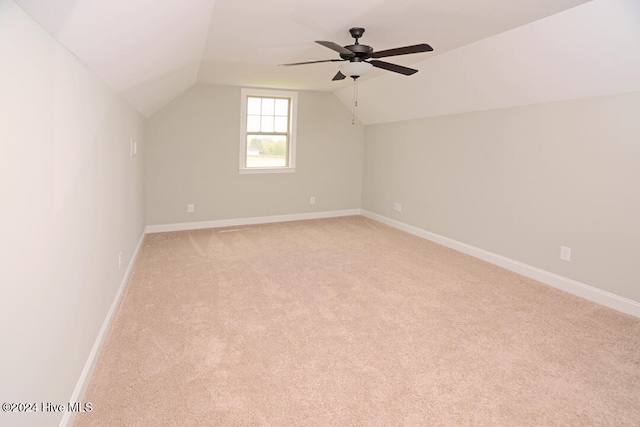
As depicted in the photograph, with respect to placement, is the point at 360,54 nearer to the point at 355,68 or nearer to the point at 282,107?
the point at 355,68

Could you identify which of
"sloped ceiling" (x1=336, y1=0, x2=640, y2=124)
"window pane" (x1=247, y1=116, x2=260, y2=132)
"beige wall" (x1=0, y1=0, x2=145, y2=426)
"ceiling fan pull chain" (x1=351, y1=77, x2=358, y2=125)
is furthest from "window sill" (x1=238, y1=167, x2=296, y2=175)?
"beige wall" (x1=0, y1=0, x2=145, y2=426)

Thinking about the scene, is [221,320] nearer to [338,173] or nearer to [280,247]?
[280,247]

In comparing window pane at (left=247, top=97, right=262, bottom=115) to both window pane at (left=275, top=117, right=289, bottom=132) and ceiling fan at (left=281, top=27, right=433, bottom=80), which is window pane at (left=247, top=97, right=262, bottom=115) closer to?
window pane at (left=275, top=117, right=289, bottom=132)

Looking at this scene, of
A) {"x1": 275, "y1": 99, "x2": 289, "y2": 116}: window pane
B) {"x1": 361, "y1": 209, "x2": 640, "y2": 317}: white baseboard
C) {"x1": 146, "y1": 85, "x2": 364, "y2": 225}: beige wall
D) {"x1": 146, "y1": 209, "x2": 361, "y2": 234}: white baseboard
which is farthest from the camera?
{"x1": 275, "y1": 99, "x2": 289, "y2": 116}: window pane

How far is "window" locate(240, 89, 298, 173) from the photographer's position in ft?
20.4

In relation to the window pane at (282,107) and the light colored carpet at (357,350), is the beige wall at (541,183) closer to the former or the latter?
the light colored carpet at (357,350)

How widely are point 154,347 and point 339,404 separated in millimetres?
1286

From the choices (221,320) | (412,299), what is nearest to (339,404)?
(221,320)

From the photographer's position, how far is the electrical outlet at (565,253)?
3738 mm

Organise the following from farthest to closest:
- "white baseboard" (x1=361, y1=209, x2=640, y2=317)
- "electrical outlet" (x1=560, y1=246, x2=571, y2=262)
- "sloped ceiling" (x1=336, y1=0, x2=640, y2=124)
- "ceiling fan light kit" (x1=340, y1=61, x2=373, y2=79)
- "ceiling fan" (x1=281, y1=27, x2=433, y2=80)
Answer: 1. "electrical outlet" (x1=560, y1=246, x2=571, y2=262)
2. "white baseboard" (x1=361, y1=209, x2=640, y2=317)
3. "ceiling fan light kit" (x1=340, y1=61, x2=373, y2=79)
4. "ceiling fan" (x1=281, y1=27, x2=433, y2=80)
5. "sloped ceiling" (x1=336, y1=0, x2=640, y2=124)

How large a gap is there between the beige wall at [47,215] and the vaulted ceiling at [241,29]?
0.14 metres

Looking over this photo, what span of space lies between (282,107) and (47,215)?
536cm

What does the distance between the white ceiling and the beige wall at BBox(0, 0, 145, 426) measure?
124 millimetres

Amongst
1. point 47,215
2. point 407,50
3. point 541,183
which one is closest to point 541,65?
point 541,183
